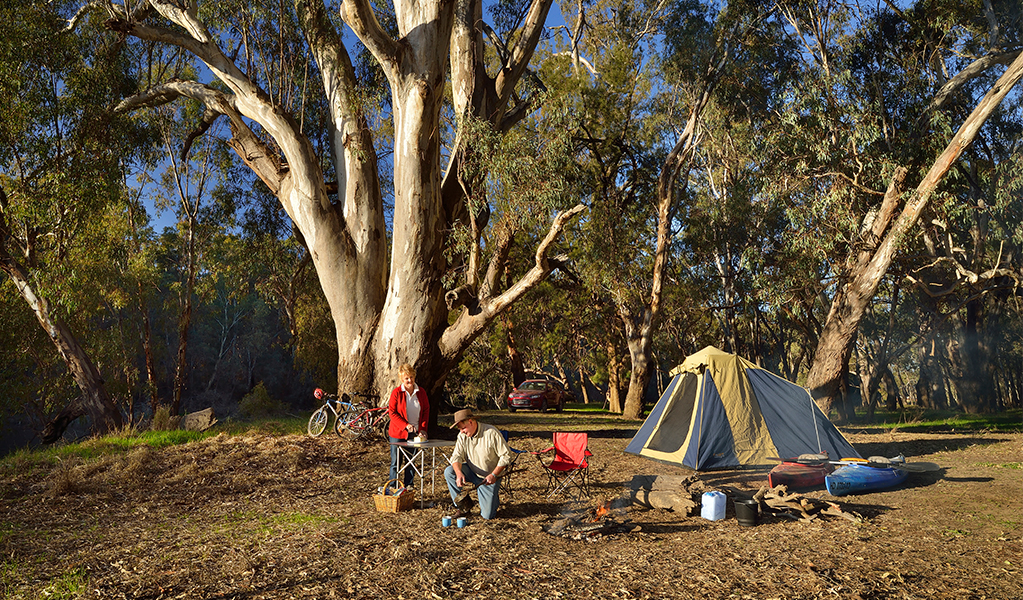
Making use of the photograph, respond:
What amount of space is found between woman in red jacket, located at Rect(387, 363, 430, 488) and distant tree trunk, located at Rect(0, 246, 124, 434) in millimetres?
9070

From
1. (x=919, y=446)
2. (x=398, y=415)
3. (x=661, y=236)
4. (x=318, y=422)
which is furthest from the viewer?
(x=661, y=236)

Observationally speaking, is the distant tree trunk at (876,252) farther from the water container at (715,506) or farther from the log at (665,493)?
the water container at (715,506)

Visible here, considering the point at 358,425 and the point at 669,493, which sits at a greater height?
the point at 358,425

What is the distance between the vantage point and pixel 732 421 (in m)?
8.89

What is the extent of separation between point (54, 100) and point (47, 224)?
2.45 meters

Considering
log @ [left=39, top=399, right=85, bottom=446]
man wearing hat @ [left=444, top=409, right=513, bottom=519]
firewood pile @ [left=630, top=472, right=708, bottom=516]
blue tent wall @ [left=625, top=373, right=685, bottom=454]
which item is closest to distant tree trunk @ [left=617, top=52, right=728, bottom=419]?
blue tent wall @ [left=625, top=373, right=685, bottom=454]

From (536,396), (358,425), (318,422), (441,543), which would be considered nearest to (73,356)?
(318,422)

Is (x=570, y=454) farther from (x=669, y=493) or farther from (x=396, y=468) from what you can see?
(x=396, y=468)

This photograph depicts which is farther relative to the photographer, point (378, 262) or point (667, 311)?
point (667, 311)

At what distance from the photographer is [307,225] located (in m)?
11.6

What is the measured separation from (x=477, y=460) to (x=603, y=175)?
547 inches

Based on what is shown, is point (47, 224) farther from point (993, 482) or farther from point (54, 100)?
point (993, 482)

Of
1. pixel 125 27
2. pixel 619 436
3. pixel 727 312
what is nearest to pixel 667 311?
pixel 727 312

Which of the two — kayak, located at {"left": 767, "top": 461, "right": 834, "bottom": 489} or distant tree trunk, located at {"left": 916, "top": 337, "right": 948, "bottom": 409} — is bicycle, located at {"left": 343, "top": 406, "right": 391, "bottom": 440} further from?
distant tree trunk, located at {"left": 916, "top": 337, "right": 948, "bottom": 409}
